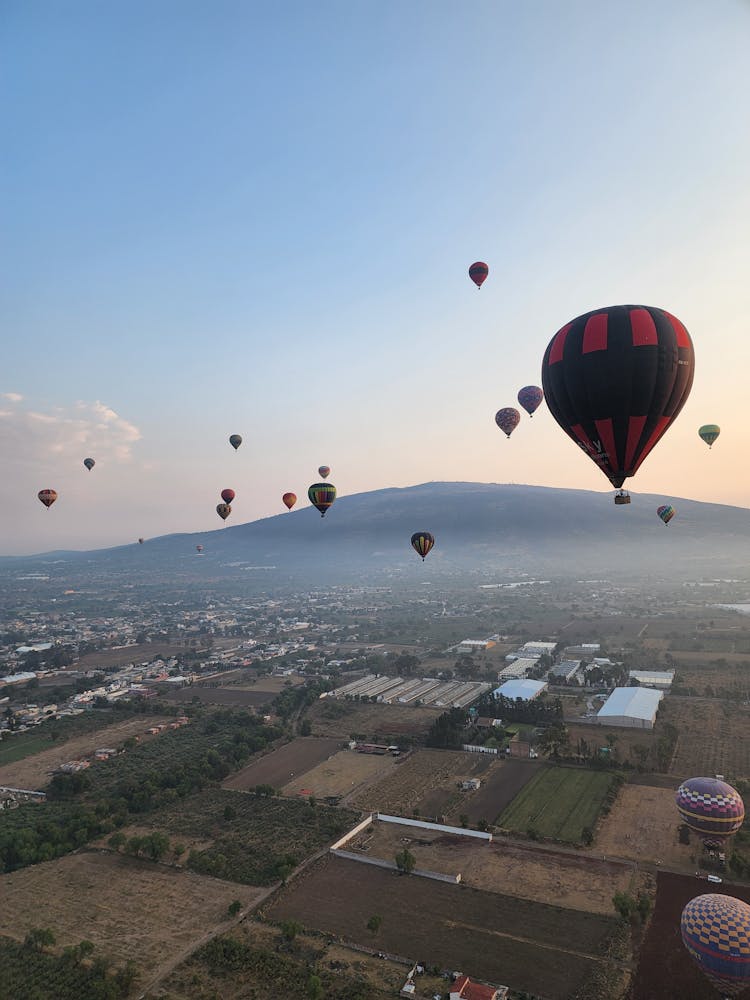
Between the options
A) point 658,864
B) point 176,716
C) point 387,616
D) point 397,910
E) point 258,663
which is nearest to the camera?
point 397,910

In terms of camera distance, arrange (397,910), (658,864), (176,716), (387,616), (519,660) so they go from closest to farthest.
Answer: (397,910), (658,864), (176,716), (519,660), (387,616)

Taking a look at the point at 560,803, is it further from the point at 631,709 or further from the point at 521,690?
the point at 521,690

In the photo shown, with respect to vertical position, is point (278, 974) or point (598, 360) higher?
point (598, 360)

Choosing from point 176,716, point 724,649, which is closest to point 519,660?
point 724,649

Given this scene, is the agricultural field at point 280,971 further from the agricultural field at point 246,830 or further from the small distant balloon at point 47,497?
the small distant balloon at point 47,497

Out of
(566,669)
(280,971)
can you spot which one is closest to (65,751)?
(280,971)

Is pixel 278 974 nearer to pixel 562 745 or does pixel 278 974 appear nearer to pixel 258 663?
pixel 562 745
